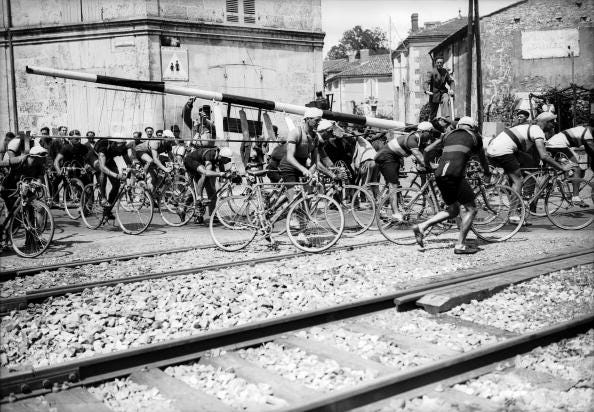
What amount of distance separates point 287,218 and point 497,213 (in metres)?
3.38

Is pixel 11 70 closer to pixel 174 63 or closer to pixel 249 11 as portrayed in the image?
pixel 174 63

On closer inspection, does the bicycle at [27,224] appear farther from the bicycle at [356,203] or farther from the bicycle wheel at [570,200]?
the bicycle wheel at [570,200]

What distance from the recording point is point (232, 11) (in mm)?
26031

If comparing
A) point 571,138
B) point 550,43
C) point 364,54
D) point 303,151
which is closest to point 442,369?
point 303,151

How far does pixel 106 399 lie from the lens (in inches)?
188

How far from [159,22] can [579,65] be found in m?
24.6

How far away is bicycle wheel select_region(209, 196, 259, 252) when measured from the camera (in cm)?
1014

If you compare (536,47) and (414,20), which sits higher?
(414,20)

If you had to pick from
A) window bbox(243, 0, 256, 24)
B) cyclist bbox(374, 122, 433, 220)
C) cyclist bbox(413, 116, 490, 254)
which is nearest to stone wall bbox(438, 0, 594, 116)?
window bbox(243, 0, 256, 24)

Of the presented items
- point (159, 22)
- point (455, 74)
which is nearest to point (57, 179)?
point (159, 22)

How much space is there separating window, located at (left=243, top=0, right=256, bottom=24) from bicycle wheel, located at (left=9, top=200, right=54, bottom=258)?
17.6m

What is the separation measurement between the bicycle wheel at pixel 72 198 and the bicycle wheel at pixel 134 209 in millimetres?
2332

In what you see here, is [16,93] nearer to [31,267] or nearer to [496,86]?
[31,267]

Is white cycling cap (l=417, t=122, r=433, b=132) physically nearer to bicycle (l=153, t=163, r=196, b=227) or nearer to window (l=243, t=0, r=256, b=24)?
bicycle (l=153, t=163, r=196, b=227)
